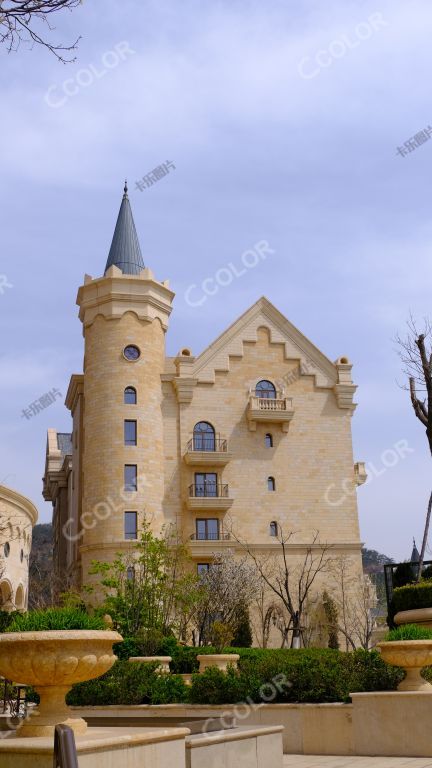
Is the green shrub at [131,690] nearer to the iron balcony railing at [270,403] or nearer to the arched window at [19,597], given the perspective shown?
the arched window at [19,597]

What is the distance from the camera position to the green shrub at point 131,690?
14.8m

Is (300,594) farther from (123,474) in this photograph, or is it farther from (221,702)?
(221,702)

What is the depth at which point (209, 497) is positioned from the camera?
3844 cm

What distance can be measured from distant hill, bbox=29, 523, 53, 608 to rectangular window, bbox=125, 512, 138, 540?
10716mm

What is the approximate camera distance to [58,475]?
173 feet

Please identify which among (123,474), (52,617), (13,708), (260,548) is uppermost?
(123,474)

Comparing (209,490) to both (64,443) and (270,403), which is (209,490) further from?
(64,443)

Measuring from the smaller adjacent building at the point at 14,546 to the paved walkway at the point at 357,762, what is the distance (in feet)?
56.8

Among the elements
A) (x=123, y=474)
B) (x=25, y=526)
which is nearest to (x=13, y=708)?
(x=25, y=526)

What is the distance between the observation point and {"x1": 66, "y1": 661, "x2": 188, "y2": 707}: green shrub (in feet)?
48.7

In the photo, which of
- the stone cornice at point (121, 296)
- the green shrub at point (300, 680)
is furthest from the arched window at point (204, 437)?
the green shrub at point (300, 680)

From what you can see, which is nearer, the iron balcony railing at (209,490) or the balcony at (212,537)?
the balcony at (212,537)

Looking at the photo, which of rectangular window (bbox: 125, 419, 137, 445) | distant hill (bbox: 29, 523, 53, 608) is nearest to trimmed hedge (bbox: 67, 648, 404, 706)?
rectangular window (bbox: 125, 419, 137, 445)

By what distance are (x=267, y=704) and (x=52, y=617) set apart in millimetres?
6056
